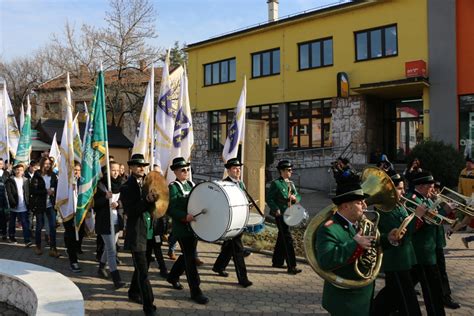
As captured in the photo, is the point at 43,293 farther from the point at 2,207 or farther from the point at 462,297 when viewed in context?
the point at 2,207

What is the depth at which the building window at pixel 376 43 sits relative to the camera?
69.8 feet

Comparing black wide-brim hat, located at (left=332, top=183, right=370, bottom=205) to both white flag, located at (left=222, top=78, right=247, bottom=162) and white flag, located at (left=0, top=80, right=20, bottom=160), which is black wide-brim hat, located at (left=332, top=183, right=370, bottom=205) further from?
white flag, located at (left=0, top=80, right=20, bottom=160)

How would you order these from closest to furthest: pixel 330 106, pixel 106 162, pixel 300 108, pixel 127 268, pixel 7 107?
pixel 106 162 → pixel 127 268 → pixel 7 107 → pixel 330 106 → pixel 300 108

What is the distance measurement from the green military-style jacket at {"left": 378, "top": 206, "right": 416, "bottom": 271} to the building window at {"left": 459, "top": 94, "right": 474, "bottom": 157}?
640 inches

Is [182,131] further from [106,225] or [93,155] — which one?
[106,225]

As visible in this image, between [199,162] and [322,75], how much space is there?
10243 millimetres

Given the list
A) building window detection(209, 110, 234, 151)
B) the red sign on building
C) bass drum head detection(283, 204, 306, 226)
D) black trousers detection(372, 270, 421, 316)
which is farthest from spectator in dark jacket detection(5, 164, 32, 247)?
building window detection(209, 110, 234, 151)

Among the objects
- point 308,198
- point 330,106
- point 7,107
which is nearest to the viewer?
point 7,107

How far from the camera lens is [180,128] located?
9.87 metres

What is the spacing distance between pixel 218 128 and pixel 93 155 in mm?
21989

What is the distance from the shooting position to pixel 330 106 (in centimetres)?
2359

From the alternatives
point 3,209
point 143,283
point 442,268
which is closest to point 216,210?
point 143,283

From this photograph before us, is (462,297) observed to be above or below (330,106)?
below

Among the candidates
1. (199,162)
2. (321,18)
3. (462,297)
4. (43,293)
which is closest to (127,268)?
(43,293)
